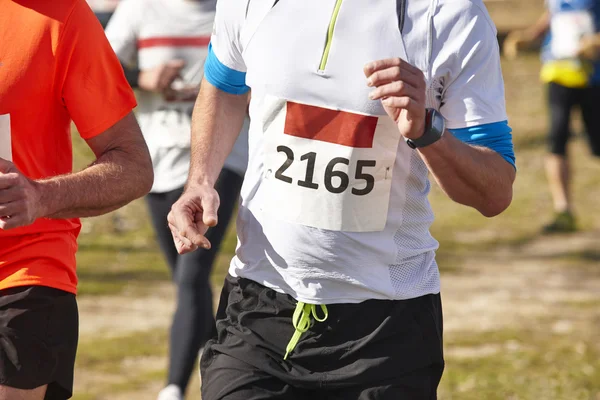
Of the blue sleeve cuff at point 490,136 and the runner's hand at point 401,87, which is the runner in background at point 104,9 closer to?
the blue sleeve cuff at point 490,136

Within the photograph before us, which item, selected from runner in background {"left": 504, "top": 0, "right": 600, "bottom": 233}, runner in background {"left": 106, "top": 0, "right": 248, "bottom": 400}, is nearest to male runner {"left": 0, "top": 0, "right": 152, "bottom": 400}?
runner in background {"left": 106, "top": 0, "right": 248, "bottom": 400}

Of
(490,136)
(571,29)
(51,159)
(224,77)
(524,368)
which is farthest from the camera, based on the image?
(571,29)

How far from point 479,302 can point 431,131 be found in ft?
15.6

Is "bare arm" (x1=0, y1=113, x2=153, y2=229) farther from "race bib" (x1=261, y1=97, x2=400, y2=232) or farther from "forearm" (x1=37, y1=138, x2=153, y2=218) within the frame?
"race bib" (x1=261, y1=97, x2=400, y2=232)

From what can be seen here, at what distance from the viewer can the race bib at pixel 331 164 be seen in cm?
268

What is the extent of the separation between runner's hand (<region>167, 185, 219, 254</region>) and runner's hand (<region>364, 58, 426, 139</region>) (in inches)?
23.1

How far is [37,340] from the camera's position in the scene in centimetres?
278

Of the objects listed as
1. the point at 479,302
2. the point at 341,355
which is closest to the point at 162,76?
the point at 341,355

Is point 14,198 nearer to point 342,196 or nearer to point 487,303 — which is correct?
point 342,196

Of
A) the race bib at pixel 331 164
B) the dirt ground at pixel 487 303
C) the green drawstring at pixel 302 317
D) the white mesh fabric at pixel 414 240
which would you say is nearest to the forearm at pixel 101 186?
the race bib at pixel 331 164

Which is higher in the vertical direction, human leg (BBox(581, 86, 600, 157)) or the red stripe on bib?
the red stripe on bib

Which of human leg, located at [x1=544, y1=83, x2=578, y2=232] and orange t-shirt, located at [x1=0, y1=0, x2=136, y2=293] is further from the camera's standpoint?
human leg, located at [x1=544, y1=83, x2=578, y2=232]

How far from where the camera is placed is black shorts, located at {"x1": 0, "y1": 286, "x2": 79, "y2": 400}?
2.73 metres

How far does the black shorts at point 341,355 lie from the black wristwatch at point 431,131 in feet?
1.70
